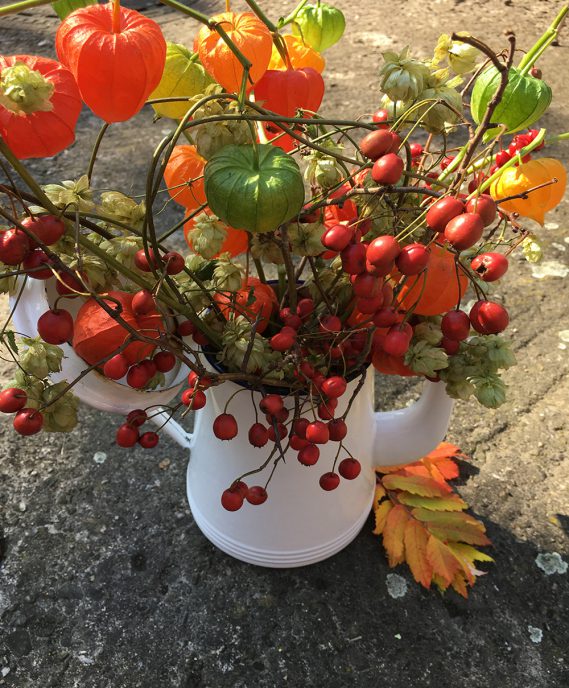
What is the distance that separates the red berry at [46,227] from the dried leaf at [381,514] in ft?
1.89

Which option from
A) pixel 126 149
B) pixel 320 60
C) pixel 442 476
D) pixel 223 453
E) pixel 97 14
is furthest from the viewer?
pixel 126 149

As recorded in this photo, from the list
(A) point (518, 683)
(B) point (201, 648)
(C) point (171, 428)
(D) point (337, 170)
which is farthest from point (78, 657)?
(D) point (337, 170)

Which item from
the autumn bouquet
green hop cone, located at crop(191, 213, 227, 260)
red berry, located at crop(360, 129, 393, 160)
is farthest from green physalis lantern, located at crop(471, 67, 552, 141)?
green hop cone, located at crop(191, 213, 227, 260)

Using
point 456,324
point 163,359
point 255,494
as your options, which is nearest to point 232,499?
point 255,494

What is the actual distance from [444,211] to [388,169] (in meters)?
0.05

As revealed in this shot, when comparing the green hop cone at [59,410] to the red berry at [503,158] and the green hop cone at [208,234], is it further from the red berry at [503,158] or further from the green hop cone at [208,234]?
the red berry at [503,158]

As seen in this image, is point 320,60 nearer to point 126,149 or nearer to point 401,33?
point 126,149

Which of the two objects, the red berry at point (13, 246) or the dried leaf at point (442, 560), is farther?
the dried leaf at point (442, 560)

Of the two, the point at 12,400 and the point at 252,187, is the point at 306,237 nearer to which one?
the point at 252,187

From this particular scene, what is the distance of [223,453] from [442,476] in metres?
0.36

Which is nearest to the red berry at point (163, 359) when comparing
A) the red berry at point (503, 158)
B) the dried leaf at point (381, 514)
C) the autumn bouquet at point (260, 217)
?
the autumn bouquet at point (260, 217)

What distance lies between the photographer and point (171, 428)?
0.80 m

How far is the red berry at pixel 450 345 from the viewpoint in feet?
1.85

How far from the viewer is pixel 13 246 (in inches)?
16.9
